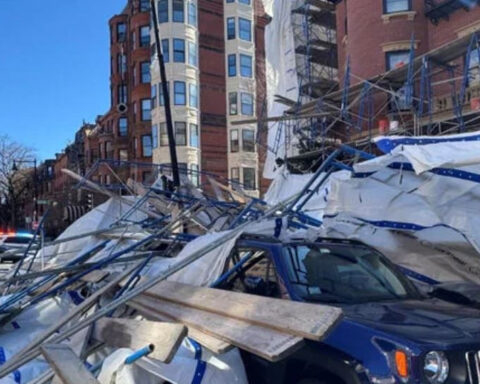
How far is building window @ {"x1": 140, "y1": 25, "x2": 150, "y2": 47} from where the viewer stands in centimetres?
4103

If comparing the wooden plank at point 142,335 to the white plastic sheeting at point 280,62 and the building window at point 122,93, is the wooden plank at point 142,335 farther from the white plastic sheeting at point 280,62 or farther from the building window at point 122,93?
the building window at point 122,93

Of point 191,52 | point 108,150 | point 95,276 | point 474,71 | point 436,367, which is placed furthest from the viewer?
point 108,150

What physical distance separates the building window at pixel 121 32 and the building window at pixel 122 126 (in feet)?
22.5

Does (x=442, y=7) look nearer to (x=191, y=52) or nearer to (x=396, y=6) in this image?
(x=396, y=6)

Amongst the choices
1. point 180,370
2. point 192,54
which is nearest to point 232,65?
point 192,54

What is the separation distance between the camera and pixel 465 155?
19.4 ft

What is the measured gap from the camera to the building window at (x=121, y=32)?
46.3m

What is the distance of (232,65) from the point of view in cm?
4112

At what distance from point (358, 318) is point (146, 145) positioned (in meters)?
37.9

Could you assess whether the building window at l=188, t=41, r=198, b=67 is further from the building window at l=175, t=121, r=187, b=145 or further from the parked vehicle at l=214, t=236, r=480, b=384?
the parked vehicle at l=214, t=236, r=480, b=384

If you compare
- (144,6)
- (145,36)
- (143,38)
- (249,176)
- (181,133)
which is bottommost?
(249,176)

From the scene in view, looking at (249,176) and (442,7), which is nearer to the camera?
(442,7)

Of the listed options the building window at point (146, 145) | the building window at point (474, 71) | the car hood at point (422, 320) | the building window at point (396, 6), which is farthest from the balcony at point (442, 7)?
the building window at point (146, 145)

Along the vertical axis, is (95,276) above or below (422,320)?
below
